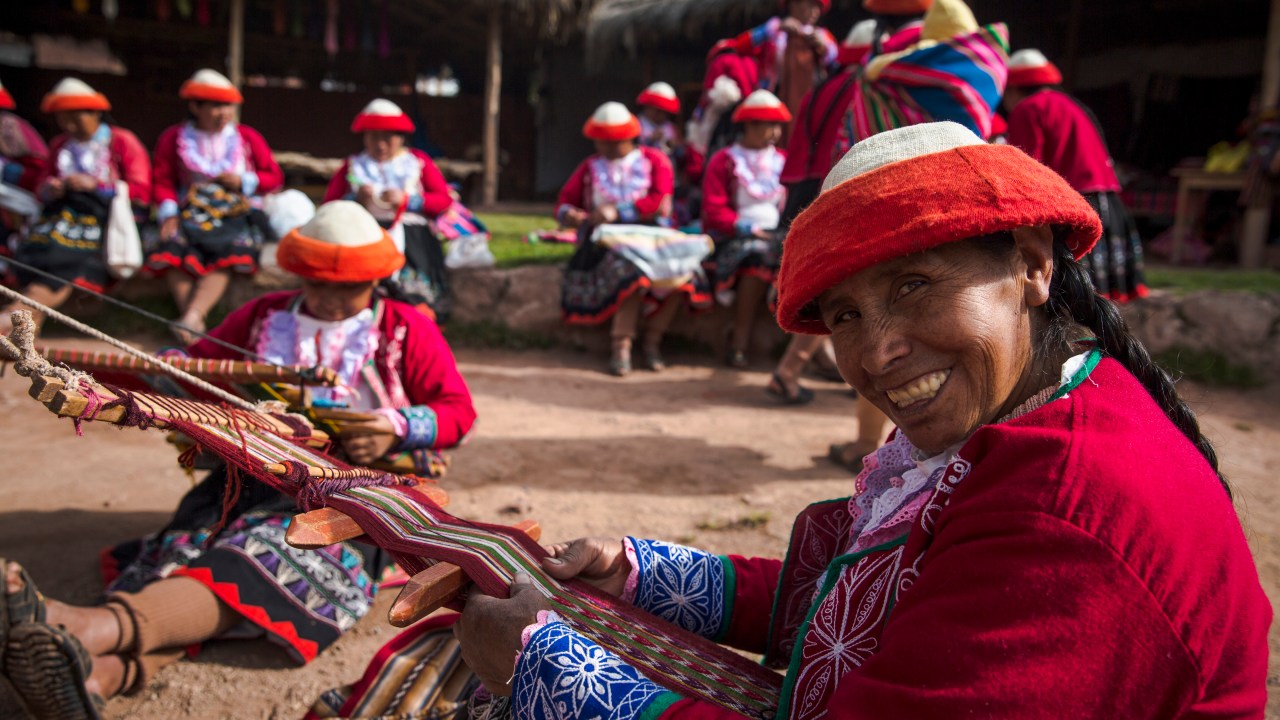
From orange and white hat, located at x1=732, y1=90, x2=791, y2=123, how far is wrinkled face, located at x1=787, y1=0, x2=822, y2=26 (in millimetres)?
1049

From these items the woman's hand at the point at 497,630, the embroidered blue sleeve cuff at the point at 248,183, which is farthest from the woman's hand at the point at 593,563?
the embroidered blue sleeve cuff at the point at 248,183

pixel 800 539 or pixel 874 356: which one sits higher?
pixel 874 356

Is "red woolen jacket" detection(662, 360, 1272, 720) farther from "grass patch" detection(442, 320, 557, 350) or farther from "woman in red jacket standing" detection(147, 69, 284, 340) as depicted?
"woman in red jacket standing" detection(147, 69, 284, 340)

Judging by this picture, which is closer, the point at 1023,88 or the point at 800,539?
the point at 800,539

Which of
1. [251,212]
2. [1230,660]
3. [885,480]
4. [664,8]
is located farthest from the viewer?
[664,8]

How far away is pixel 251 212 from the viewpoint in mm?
7410

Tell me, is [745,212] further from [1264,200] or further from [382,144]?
[1264,200]

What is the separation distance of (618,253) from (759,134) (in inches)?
63.2

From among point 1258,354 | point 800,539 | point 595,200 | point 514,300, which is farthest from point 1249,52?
point 800,539

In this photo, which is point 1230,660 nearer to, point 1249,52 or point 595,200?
point 595,200

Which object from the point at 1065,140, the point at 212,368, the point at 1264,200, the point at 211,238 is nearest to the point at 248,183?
the point at 211,238

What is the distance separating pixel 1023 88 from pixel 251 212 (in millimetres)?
5932

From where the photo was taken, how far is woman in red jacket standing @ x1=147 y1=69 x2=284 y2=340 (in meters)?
7.08

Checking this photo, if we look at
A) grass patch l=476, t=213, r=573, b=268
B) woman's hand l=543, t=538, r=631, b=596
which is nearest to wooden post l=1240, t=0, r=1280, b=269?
grass patch l=476, t=213, r=573, b=268
